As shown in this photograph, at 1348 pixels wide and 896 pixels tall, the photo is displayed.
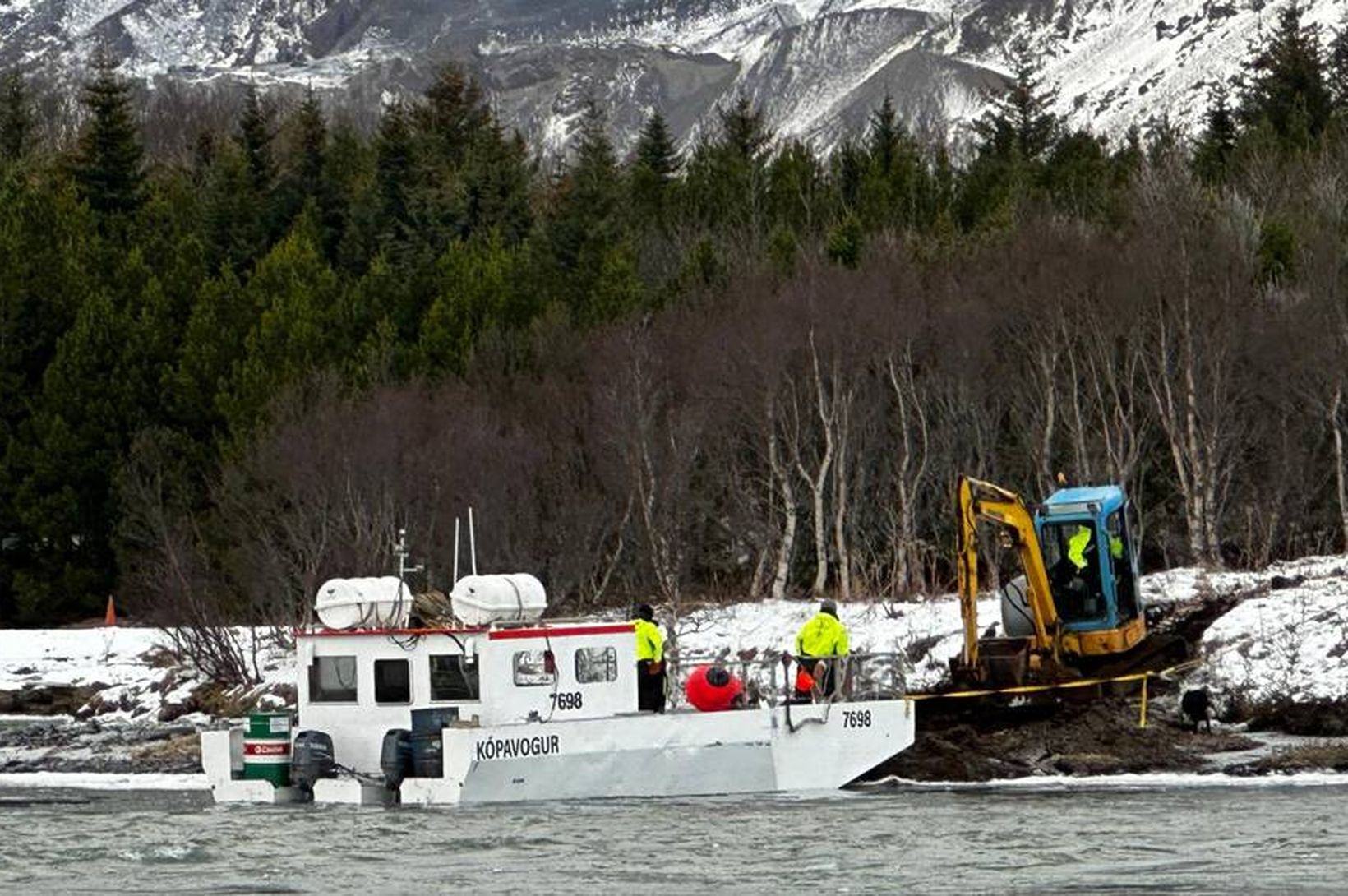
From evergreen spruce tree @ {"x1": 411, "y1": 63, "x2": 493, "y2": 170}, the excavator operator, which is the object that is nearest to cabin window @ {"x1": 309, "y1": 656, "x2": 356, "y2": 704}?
the excavator operator

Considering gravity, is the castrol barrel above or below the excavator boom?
below

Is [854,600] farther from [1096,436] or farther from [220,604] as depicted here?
[220,604]

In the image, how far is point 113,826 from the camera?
2786 centimetres

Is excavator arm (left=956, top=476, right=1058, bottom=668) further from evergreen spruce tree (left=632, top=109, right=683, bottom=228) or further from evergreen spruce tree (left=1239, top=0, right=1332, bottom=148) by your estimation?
evergreen spruce tree (left=1239, top=0, right=1332, bottom=148)

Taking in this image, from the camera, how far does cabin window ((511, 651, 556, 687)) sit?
29.8m

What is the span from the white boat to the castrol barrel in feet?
0.07

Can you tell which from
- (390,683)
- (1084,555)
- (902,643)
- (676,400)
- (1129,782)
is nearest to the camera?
(390,683)

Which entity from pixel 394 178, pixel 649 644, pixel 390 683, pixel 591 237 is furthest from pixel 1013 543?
pixel 394 178

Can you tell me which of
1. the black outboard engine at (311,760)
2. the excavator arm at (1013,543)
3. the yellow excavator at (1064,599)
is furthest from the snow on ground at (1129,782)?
the black outboard engine at (311,760)

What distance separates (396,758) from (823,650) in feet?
19.6

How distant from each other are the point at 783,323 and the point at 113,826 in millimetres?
30754

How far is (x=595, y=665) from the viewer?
100 ft

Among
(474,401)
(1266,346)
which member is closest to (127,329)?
(474,401)

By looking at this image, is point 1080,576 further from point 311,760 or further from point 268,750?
point 268,750
